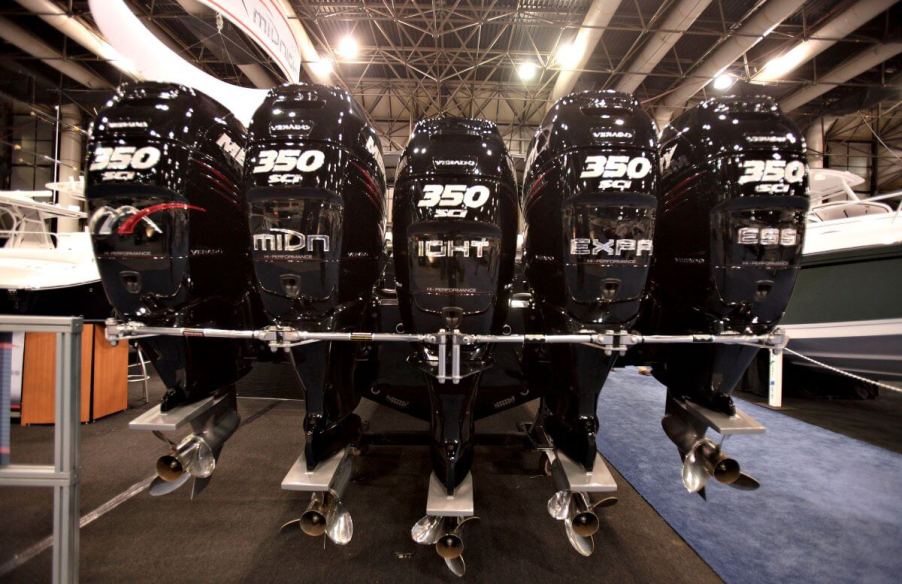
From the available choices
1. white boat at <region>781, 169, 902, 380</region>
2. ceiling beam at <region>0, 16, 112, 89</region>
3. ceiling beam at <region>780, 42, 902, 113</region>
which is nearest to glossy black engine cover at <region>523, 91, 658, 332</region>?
white boat at <region>781, 169, 902, 380</region>

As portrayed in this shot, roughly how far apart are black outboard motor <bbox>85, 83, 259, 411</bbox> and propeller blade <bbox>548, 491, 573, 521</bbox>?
4.41 ft

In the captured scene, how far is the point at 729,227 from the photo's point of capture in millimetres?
1332

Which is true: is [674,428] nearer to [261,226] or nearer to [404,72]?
[261,226]

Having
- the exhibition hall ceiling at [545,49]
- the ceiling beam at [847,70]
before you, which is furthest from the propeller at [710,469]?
the ceiling beam at [847,70]

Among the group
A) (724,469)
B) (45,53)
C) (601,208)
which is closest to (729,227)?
(601,208)

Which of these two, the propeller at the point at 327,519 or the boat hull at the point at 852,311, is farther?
the boat hull at the point at 852,311

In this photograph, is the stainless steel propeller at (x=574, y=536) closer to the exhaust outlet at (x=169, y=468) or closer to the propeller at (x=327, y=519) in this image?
the propeller at (x=327, y=519)

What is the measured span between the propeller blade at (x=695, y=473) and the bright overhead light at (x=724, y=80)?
955cm

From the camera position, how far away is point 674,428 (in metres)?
1.53

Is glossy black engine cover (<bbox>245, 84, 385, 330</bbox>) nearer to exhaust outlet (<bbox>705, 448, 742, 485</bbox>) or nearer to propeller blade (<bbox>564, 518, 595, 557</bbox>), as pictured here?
propeller blade (<bbox>564, 518, 595, 557</bbox>)

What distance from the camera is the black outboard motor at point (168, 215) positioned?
1.30 m

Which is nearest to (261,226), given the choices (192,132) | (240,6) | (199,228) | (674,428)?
(199,228)

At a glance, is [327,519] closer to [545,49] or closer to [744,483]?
[744,483]

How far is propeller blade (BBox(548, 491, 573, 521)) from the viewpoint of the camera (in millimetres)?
1271
